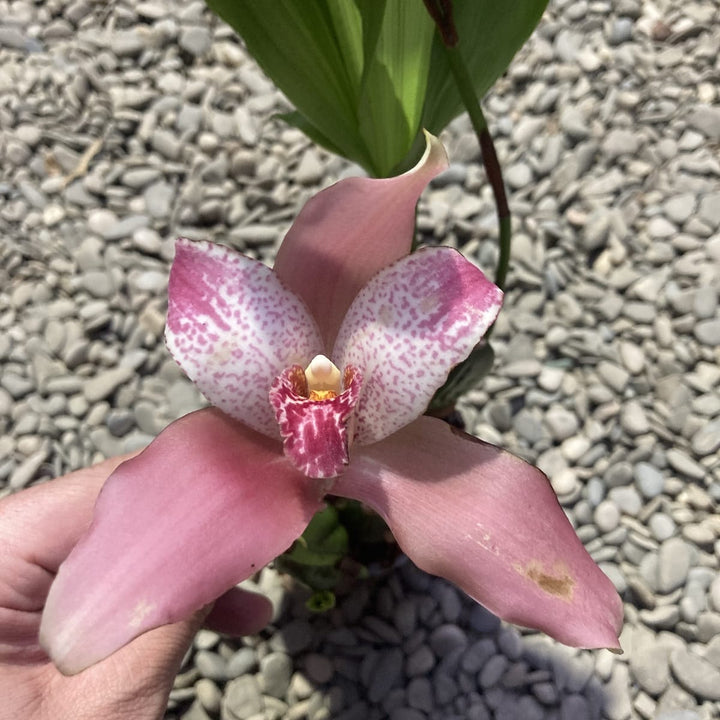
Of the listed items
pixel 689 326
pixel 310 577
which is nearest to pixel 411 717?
pixel 310 577

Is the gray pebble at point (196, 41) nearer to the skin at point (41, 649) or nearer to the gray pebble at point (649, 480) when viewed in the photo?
the skin at point (41, 649)

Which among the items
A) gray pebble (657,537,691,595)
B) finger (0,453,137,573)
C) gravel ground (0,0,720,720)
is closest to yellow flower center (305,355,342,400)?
finger (0,453,137,573)

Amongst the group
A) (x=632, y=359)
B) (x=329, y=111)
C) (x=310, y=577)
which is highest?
(x=329, y=111)

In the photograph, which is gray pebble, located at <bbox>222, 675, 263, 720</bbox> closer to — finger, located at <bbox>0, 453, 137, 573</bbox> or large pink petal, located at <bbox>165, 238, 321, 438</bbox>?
finger, located at <bbox>0, 453, 137, 573</bbox>

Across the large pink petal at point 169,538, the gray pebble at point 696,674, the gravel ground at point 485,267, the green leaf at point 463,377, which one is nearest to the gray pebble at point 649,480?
the gravel ground at point 485,267

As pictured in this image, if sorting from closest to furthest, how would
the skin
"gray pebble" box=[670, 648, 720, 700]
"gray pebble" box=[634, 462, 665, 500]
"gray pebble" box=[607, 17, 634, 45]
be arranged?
the skin < "gray pebble" box=[670, 648, 720, 700] < "gray pebble" box=[634, 462, 665, 500] < "gray pebble" box=[607, 17, 634, 45]

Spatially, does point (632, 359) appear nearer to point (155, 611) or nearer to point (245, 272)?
point (245, 272)
